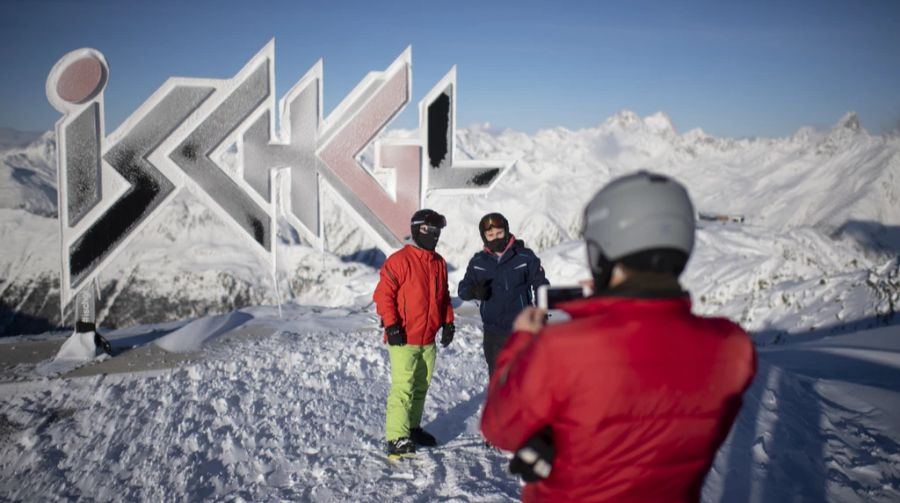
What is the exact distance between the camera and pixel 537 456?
5.10 feet

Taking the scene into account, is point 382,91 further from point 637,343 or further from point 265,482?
point 637,343

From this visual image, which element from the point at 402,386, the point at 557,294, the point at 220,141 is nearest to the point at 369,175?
the point at 220,141

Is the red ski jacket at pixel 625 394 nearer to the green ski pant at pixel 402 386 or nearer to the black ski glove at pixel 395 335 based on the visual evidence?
the black ski glove at pixel 395 335

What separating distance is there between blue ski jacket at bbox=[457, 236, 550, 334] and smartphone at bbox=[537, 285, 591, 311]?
8.26 ft

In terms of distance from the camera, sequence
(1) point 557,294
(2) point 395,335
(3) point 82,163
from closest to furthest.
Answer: (1) point 557,294 → (2) point 395,335 → (3) point 82,163

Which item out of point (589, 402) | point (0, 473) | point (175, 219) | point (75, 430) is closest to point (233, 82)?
point (75, 430)

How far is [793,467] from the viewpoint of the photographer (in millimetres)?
4273

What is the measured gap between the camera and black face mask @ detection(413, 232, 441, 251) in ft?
14.6

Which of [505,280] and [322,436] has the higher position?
[505,280]

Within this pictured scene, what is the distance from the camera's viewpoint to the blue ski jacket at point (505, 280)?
4.50 metres

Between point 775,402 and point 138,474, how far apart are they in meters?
6.22

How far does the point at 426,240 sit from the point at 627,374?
314 cm

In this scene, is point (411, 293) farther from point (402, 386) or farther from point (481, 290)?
point (402, 386)

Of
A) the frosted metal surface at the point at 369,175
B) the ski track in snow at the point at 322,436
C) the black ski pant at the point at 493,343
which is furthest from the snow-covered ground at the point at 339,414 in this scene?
the frosted metal surface at the point at 369,175
